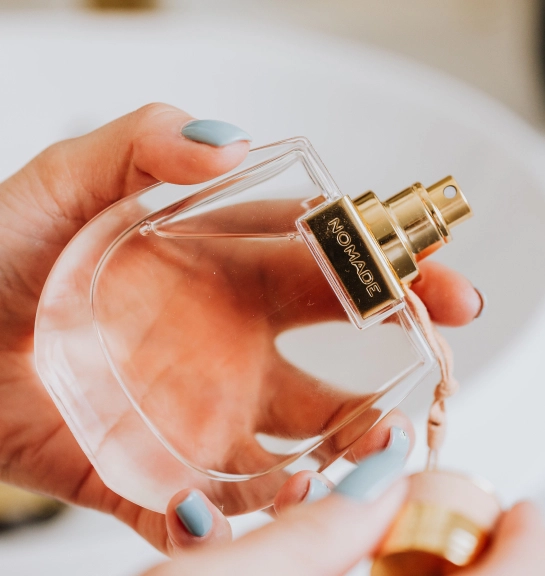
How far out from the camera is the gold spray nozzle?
34 centimetres

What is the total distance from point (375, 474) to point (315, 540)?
8cm

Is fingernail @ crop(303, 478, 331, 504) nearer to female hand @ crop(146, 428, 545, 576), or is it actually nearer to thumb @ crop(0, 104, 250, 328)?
female hand @ crop(146, 428, 545, 576)

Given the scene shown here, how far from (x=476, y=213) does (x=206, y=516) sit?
57cm

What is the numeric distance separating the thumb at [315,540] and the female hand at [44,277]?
0.19 meters

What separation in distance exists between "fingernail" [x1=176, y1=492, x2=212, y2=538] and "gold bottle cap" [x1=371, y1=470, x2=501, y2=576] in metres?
0.15

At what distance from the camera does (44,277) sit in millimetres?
544

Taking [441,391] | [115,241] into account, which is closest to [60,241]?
[115,241]

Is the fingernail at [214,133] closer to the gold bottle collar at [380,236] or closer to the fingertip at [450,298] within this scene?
the gold bottle collar at [380,236]

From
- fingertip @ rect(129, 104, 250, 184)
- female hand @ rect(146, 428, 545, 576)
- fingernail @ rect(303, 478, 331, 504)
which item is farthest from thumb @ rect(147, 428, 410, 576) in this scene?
fingertip @ rect(129, 104, 250, 184)

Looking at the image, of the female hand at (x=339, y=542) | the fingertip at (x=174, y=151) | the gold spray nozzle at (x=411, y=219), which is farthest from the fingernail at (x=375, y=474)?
the fingertip at (x=174, y=151)

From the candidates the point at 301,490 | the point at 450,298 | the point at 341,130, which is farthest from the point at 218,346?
the point at 341,130

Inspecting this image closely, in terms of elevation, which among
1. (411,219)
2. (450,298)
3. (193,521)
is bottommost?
(193,521)

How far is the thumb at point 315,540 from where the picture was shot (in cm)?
22

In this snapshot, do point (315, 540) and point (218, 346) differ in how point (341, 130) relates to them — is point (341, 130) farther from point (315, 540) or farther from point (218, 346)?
point (315, 540)
